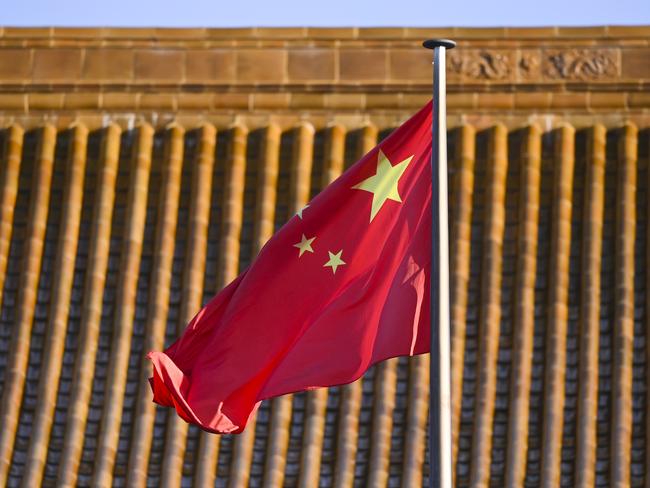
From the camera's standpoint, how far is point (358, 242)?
1170 centimetres

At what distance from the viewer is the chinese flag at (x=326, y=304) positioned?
1148 cm

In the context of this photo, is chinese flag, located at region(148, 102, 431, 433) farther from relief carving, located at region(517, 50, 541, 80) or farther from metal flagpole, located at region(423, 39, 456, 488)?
relief carving, located at region(517, 50, 541, 80)

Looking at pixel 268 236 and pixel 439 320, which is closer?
pixel 439 320

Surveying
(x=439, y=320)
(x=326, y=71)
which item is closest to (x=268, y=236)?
(x=326, y=71)

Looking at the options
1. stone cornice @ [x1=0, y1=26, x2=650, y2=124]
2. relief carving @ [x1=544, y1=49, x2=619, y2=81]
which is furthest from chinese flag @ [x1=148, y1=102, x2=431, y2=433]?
relief carving @ [x1=544, y1=49, x2=619, y2=81]

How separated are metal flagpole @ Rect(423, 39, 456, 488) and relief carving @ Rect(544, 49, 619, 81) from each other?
5.85 meters

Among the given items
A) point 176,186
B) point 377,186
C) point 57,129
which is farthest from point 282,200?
point 377,186

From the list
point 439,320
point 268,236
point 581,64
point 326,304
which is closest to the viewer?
point 439,320

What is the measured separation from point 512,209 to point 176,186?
277cm

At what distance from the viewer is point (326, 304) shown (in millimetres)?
11680

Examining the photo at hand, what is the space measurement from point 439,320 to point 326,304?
952mm

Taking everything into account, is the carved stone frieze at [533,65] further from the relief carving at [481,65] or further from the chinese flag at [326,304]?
the chinese flag at [326,304]

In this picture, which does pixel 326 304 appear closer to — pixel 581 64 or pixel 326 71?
pixel 326 71

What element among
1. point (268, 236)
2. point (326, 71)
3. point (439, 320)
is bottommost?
point (439, 320)
